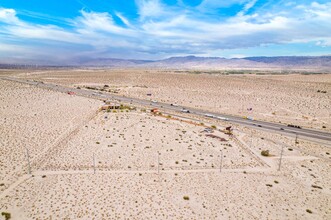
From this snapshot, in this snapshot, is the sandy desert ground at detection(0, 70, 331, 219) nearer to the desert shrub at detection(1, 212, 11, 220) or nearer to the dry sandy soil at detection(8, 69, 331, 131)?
the desert shrub at detection(1, 212, 11, 220)

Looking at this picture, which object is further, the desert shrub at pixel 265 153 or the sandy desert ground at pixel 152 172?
the desert shrub at pixel 265 153

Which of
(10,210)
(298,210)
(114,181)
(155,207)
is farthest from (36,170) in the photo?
(298,210)

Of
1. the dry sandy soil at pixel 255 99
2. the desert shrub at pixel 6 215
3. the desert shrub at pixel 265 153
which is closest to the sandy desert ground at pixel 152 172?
the desert shrub at pixel 6 215

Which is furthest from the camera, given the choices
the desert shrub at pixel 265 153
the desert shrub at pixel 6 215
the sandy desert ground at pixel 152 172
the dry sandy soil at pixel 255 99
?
the dry sandy soil at pixel 255 99

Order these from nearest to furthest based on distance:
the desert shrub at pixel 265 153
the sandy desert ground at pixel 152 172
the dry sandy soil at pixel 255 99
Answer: the sandy desert ground at pixel 152 172
the desert shrub at pixel 265 153
the dry sandy soil at pixel 255 99

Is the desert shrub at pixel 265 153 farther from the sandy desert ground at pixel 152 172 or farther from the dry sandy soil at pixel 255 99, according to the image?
the dry sandy soil at pixel 255 99

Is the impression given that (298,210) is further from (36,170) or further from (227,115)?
(227,115)

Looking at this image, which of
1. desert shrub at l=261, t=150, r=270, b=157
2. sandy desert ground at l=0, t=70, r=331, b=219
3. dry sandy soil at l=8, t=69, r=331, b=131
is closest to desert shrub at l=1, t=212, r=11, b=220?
sandy desert ground at l=0, t=70, r=331, b=219

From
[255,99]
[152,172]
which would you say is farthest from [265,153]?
[255,99]

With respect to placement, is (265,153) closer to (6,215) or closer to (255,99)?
(6,215)
